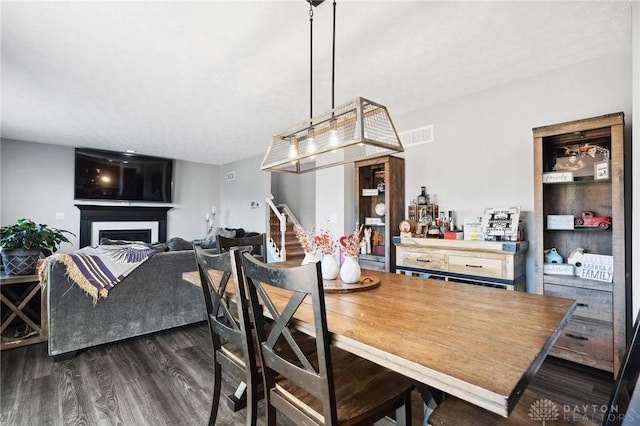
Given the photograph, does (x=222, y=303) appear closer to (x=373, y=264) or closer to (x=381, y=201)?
(x=373, y=264)

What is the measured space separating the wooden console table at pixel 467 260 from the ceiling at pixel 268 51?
1.59m

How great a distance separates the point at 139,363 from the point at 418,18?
134 inches

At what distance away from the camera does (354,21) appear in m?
2.20

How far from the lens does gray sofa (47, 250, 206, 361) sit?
266cm

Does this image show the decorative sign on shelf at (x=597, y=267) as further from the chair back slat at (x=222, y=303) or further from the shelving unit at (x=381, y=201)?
the chair back slat at (x=222, y=303)

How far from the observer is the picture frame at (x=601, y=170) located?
2.36 m

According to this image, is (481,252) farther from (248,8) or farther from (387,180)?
(248,8)

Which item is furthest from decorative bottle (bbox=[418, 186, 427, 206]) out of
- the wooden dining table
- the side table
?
the side table

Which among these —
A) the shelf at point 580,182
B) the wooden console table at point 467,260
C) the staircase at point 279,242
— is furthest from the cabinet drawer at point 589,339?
the staircase at point 279,242

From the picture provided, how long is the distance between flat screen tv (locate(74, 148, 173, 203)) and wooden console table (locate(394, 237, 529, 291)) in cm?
583

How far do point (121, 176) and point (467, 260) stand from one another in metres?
6.74

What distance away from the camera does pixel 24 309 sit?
125 inches

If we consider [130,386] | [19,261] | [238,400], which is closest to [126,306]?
[130,386]

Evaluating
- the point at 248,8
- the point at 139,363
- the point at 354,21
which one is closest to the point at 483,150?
the point at 354,21
